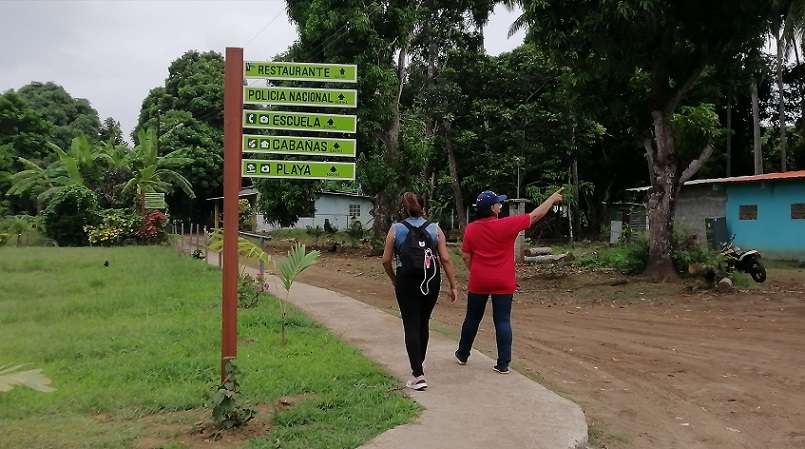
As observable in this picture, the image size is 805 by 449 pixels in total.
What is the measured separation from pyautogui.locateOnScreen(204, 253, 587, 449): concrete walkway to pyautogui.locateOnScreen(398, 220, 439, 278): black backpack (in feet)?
3.18

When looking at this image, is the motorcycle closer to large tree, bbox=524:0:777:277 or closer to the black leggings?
large tree, bbox=524:0:777:277

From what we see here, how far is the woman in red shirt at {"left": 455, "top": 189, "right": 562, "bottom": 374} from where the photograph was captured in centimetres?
575

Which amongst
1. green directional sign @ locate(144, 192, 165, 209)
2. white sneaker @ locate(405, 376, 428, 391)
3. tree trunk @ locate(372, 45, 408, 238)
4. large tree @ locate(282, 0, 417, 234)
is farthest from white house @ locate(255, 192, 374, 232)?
white sneaker @ locate(405, 376, 428, 391)

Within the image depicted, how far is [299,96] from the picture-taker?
16.3 feet

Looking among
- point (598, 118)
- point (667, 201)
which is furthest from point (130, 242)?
point (667, 201)

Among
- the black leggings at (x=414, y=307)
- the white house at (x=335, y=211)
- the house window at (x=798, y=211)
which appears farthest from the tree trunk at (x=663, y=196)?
the white house at (x=335, y=211)

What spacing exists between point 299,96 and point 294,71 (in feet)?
0.64

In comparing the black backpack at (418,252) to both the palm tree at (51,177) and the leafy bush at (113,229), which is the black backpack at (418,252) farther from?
the palm tree at (51,177)

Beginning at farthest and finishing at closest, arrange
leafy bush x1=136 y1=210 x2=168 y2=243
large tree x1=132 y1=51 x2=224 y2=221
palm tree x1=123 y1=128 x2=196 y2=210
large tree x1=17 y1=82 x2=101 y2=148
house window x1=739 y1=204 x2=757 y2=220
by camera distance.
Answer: large tree x1=17 y1=82 x2=101 y2=148
large tree x1=132 y1=51 x2=224 y2=221
leafy bush x1=136 y1=210 x2=168 y2=243
palm tree x1=123 y1=128 x2=196 y2=210
house window x1=739 y1=204 x2=757 y2=220

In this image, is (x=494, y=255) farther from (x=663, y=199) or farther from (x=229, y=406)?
(x=663, y=199)

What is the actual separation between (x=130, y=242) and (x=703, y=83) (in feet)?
62.4

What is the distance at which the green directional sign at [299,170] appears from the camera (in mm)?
4965

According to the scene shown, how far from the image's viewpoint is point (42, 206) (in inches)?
1143

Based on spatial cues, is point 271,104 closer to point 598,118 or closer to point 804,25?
point 598,118
